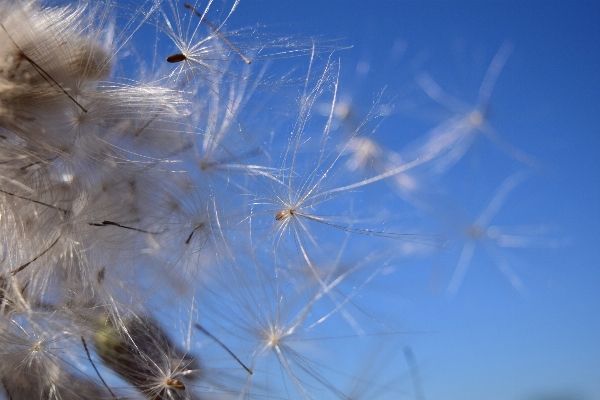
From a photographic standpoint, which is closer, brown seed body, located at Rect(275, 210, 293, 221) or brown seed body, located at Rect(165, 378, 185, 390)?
brown seed body, located at Rect(165, 378, 185, 390)

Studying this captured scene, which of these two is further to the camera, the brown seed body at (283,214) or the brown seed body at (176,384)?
the brown seed body at (283,214)

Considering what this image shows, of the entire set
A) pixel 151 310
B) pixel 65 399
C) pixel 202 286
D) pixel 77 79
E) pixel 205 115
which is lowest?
pixel 65 399

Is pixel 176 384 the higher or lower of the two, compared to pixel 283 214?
lower

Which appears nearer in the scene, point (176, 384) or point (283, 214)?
point (176, 384)

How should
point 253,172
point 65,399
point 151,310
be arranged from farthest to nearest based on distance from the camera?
point 253,172 < point 151,310 < point 65,399

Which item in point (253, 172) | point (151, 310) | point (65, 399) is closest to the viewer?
point (65, 399)

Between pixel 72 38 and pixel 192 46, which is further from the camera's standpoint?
pixel 192 46

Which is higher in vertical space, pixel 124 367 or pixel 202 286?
pixel 202 286

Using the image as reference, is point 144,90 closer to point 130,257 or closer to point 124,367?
point 130,257

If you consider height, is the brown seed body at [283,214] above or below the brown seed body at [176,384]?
above

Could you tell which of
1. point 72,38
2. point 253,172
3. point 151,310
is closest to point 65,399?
point 151,310

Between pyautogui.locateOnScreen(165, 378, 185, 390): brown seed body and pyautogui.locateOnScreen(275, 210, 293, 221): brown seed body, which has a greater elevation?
pyautogui.locateOnScreen(275, 210, 293, 221): brown seed body
